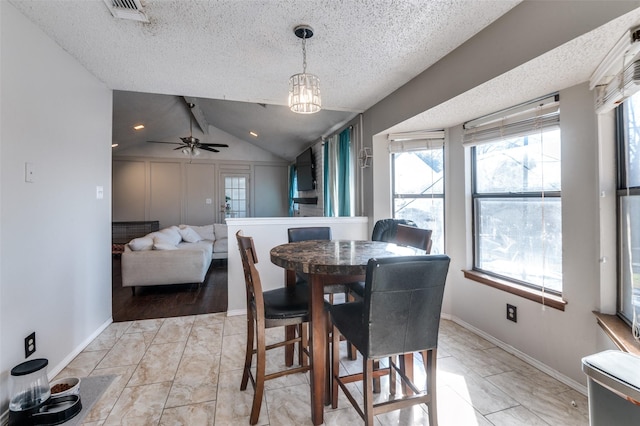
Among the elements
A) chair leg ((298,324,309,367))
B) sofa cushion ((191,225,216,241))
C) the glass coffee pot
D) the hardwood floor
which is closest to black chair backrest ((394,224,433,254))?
chair leg ((298,324,309,367))

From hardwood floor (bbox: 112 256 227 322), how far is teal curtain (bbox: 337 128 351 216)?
2046 mm

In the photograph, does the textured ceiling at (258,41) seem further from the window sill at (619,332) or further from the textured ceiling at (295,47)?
the window sill at (619,332)

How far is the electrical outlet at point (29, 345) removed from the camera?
1.77m

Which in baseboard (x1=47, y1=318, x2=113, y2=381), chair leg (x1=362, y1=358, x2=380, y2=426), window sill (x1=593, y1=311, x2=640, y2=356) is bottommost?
baseboard (x1=47, y1=318, x2=113, y2=381)

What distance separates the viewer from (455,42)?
204 cm

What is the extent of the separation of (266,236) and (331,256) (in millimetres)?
1813

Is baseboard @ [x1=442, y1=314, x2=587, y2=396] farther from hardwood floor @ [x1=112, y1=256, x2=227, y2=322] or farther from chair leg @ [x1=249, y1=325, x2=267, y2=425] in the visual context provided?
hardwood floor @ [x1=112, y1=256, x2=227, y2=322]

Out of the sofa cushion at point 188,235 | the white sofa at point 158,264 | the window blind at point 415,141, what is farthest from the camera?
the sofa cushion at point 188,235

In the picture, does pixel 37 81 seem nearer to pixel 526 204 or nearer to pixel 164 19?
pixel 164 19

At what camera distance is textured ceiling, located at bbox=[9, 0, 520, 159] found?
1.71m

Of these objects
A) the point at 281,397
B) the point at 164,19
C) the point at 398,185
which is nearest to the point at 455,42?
the point at 398,185

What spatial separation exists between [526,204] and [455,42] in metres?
1.36

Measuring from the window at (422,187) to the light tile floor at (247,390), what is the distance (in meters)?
1.16

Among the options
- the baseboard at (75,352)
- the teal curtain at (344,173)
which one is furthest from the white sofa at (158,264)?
the teal curtain at (344,173)
